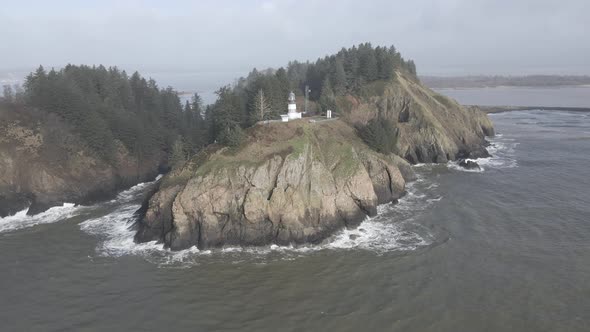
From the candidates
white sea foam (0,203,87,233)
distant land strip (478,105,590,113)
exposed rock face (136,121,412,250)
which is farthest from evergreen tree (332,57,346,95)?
distant land strip (478,105,590,113)

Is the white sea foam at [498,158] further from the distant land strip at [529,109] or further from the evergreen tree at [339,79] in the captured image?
the distant land strip at [529,109]

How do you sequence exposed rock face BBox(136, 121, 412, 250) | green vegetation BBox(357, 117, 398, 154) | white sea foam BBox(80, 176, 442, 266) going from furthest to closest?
green vegetation BBox(357, 117, 398, 154) → exposed rock face BBox(136, 121, 412, 250) → white sea foam BBox(80, 176, 442, 266)

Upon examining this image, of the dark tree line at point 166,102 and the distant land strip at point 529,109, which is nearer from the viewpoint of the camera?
the dark tree line at point 166,102

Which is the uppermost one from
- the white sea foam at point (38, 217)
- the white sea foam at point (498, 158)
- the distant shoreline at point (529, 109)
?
the distant shoreline at point (529, 109)

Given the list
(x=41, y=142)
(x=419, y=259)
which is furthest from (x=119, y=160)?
(x=419, y=259)

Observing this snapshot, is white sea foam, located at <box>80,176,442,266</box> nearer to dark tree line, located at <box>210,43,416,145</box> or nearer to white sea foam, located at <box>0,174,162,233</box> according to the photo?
white sea foam, located at <box>0,174,162,233</box>

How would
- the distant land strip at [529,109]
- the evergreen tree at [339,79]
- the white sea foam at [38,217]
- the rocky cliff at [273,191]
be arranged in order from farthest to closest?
the distant land strip at [529,109]
the evergreen tree at [339,79]
the white sea foam at [38,217]
the rocky cliff at [273,191]

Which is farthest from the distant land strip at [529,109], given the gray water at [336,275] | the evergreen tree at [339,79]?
the gray water at [336,275]

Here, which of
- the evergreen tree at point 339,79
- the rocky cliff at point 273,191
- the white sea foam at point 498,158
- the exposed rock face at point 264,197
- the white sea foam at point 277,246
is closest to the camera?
the white sea foam at point 277,246
